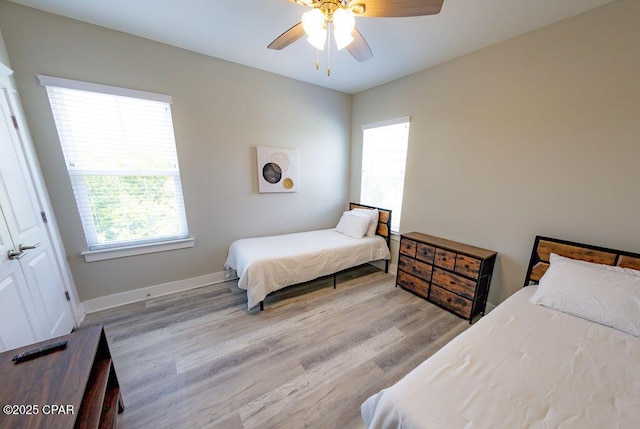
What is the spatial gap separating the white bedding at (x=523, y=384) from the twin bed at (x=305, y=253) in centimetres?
158

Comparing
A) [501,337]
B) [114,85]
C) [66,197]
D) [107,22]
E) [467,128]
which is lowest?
[501,337]

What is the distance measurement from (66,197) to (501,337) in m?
3.67

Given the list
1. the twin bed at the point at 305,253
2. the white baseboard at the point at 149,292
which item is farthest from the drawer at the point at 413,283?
the white baseboard at the point at 149,292

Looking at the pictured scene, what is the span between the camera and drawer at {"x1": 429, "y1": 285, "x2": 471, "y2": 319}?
7.47 ft

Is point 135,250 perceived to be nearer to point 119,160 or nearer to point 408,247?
point 119,160

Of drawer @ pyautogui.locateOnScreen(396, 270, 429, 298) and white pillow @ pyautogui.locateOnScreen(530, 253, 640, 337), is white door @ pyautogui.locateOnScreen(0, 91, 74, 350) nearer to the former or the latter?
drawer @ pyautogui.locateOnScreen(396, 270, 429, 298)

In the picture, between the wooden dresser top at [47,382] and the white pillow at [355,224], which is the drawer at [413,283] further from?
the wooden dresser top at [47,382]

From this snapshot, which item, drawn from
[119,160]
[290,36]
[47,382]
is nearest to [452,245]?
[290,36]

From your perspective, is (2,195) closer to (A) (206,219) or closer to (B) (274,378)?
(A) (206,219)

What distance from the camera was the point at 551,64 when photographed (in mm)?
1828

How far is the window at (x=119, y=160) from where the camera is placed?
2045mm

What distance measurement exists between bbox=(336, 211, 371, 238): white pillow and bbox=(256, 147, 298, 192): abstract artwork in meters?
0.93

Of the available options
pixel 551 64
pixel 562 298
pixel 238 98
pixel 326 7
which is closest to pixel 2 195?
pixel 238 98

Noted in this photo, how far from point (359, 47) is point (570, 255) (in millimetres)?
2341
